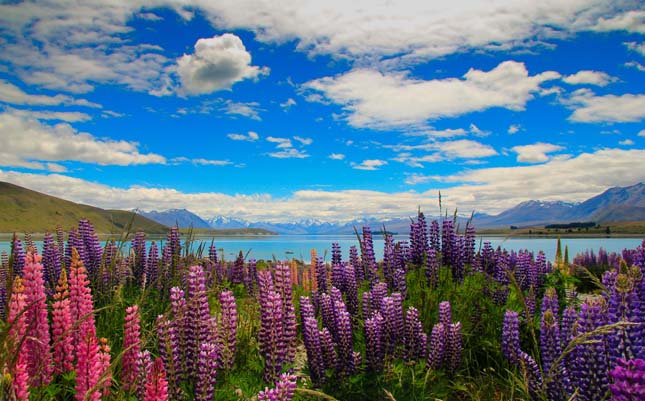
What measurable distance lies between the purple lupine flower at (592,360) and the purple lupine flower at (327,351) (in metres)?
2.58

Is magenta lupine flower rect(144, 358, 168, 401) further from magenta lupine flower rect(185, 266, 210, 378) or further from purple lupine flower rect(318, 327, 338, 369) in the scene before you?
purple lupine flower rect(318, 327, 338, 369)

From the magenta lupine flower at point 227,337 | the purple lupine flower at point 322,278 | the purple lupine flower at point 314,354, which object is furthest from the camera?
the purple lupine flower at point 322,278

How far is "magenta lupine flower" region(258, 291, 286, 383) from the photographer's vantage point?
16.3 ft

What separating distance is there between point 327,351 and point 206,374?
1723mm

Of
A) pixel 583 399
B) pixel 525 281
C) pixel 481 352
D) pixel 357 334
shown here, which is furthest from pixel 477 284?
pixel 583 399

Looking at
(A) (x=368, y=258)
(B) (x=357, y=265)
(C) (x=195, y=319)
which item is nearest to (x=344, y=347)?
(C) (x=195, y=319)

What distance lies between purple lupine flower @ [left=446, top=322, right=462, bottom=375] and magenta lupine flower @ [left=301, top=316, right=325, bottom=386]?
6.11 ft

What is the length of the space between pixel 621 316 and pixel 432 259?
5.38 meters

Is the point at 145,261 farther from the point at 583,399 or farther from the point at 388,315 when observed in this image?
the point at 583,399

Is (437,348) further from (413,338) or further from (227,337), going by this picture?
(227,337)

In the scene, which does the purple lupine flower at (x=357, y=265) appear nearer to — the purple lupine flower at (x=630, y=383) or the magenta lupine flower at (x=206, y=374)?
the magenta lupine flower at (x=206, y=374)

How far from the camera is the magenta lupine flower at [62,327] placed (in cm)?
A: 452

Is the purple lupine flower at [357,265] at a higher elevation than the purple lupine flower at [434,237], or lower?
lower

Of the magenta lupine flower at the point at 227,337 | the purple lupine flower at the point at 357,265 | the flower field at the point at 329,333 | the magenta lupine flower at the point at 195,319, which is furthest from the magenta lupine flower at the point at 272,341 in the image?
the purple lupine flower at the point at 357,265
